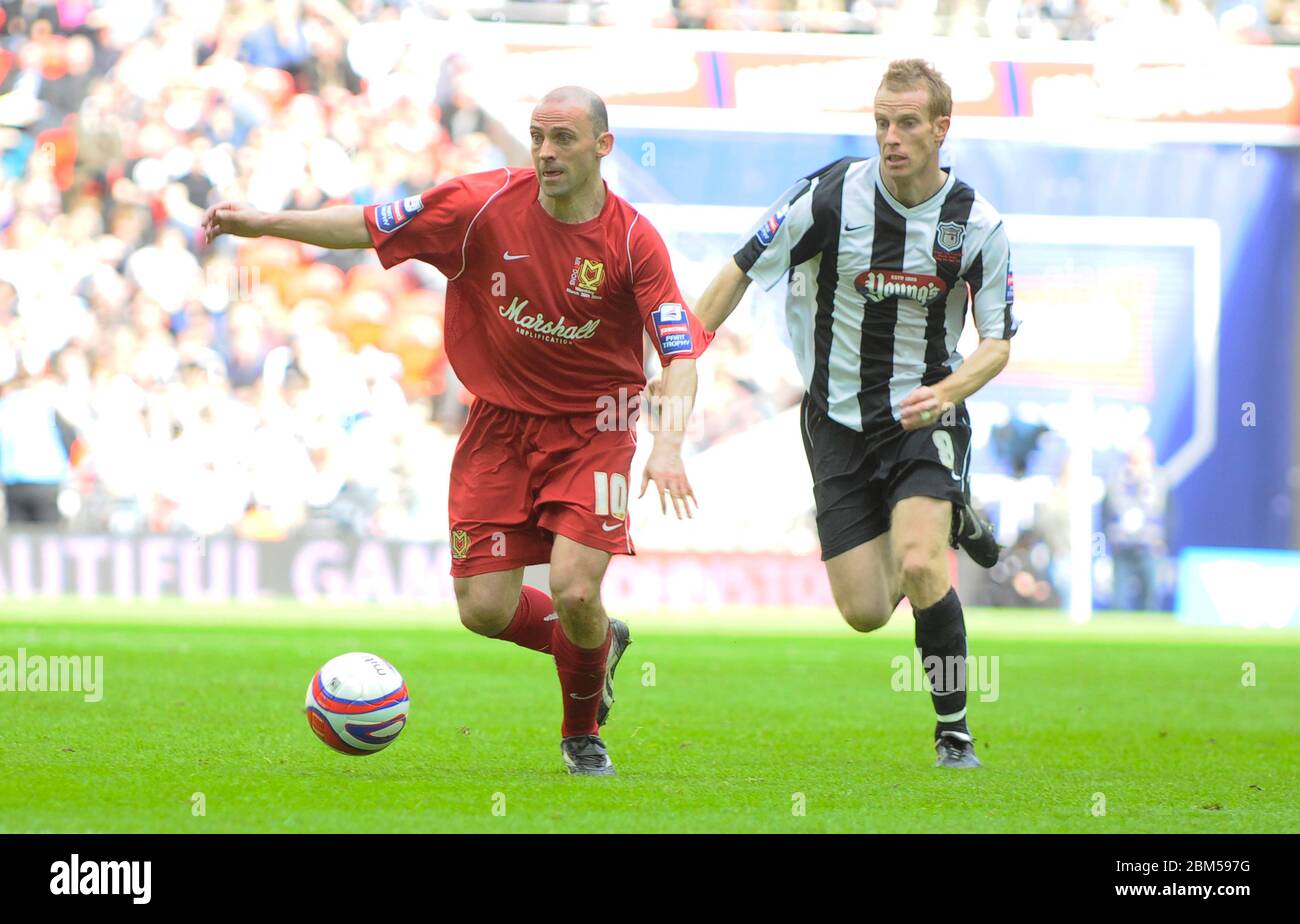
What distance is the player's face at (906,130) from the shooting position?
6.94 meters

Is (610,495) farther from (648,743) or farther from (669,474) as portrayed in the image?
(648,743)

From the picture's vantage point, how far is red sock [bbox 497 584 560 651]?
7.00 m

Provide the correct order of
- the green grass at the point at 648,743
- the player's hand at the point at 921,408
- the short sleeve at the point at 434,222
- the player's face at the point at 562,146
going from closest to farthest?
1. the green grass at the point at 648,743
2. the player's face at the point at 562,146
3. the short sleeve at the point at 434,222
4. the player's hand at the point at 921,408

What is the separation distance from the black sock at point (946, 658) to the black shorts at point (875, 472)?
0.45 metres

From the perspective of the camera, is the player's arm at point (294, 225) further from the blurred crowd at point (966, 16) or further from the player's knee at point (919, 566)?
the blurred crowd at point (966, 16)

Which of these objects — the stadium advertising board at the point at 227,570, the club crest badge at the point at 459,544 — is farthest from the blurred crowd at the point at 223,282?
the club crest badge at the point at 459,544

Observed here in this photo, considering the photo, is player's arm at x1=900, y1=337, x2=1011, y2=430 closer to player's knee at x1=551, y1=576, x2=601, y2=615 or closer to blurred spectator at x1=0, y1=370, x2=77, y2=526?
player's knee at x1=551, y1=576, x2=601, y2=615

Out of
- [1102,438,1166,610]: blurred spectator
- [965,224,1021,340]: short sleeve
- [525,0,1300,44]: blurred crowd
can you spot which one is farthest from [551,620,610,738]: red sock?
[525,0,1300,44]: blurred crowd

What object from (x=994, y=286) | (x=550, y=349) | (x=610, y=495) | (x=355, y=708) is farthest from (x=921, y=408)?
(x=355, y=708)

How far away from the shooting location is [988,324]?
7242 millimetres

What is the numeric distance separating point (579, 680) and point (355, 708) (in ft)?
2.80

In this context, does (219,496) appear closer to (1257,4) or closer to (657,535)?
(657,535)

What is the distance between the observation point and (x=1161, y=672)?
13.1 metres

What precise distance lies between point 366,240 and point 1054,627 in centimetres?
1320
